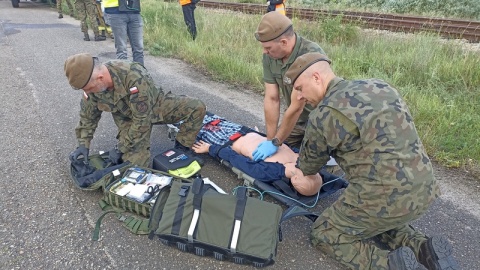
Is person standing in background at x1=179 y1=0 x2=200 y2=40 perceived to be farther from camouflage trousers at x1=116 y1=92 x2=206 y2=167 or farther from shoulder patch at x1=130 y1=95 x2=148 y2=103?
shoulder patch at x1=130 y1=95 x2=148 y2=103

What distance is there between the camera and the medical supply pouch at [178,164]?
3021 mm

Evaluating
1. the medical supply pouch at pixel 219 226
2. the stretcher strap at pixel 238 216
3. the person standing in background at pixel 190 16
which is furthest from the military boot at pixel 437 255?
the person standing in background at pixel 190 16

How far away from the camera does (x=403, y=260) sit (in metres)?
1.95

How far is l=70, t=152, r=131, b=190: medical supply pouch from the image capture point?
2.81 metres

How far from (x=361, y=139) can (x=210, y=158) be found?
1.79m

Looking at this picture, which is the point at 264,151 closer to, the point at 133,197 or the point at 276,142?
the point at 276,142

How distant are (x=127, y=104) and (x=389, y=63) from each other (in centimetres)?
428

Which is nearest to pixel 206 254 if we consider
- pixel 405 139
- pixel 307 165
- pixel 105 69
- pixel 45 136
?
pixel 307 165

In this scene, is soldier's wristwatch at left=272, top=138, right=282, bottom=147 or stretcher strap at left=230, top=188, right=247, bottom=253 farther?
soldier's wristwatch at left=272, top=138, right=282, bottom=147

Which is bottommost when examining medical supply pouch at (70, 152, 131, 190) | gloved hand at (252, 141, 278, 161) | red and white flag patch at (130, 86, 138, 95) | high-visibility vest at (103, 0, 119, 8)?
medical supply pouch at (70, 152, 131, 190)

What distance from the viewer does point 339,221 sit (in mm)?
2268

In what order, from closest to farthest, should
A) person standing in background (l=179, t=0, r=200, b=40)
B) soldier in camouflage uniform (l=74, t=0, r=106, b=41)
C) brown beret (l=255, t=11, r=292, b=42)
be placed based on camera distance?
brown beret (l=255, t=11, r=292, b=42) < person standing in background (l=179, t=0, r=200, b=40) < soldier in camouflage uniform (l=74, t=0, r=106, b=41)

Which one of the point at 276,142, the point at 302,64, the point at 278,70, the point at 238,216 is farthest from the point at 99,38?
the point at 238,216

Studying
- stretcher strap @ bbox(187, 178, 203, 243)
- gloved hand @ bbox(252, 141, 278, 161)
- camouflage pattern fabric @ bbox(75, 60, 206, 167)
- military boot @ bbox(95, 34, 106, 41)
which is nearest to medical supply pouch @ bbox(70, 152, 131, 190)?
camouflage pattern fabric @ bbox(75, 60, 206, 167)
